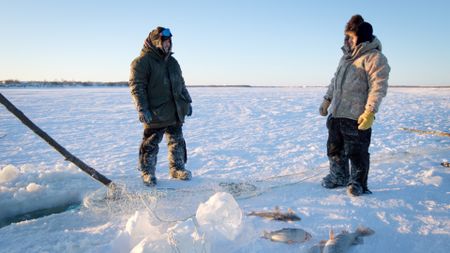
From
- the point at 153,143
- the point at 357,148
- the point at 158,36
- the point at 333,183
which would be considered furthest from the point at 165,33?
the point at 333,183

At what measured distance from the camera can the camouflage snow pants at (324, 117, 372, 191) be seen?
142 inches

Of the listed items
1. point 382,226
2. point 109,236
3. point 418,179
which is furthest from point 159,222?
point 418,179

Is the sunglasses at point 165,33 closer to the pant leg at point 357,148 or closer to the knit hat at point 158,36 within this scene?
the knit hat at point 158,36

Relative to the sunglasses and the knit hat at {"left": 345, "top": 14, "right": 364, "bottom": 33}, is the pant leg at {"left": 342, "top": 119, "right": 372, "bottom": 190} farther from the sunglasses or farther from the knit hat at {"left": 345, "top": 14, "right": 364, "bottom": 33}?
the sunglasses

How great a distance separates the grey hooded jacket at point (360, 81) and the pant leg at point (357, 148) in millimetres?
121

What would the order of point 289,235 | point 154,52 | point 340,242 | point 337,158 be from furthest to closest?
point 154,52 → point 337,158 → point 289,235 → point 340,242

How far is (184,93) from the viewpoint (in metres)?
4.46

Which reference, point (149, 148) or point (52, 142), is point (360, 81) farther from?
point (52, 142)

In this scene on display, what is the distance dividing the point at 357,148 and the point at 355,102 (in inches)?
18.9

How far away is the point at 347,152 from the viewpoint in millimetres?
3707

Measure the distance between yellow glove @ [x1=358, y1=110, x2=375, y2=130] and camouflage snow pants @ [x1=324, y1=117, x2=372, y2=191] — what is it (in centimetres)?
23

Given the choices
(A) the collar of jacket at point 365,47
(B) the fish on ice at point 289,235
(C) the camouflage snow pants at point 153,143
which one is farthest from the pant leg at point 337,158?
(C) the camouflage snow pants at point 153,143

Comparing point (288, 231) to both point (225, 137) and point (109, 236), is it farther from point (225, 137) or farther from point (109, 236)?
point (225, 137)

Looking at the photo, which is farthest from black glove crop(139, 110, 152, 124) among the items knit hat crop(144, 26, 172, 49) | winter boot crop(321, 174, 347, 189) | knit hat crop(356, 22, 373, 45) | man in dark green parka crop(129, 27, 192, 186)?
knit hat crop(356, 22, 373, 45)
